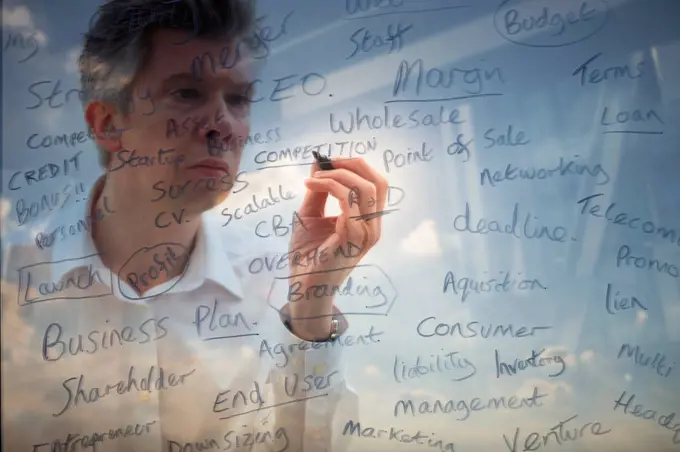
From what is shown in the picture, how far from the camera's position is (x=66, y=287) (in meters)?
1.06

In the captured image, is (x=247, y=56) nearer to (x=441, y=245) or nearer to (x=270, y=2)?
(x=270, y=2)

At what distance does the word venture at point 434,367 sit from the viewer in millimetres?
1063

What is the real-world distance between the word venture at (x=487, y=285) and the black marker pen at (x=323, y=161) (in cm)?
34

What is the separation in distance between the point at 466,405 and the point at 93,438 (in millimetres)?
791

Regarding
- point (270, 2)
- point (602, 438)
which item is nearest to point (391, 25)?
point (270, 2)

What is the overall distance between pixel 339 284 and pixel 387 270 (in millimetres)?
106

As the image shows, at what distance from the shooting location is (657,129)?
1102 millimetres

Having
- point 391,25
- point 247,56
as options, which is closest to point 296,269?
point 247,56

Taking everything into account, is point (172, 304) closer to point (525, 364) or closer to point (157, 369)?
point (157, 369)

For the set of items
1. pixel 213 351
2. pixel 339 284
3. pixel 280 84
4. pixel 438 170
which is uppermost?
pixel 280 84

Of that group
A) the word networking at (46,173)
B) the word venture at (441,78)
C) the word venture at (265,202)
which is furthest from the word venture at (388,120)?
the word networking at (46,173)

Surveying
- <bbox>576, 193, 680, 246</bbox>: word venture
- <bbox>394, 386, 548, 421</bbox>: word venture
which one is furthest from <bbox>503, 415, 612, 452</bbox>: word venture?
<bbox>576, 193, 680, 246</bbox>: word venture

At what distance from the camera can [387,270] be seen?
1.07 m

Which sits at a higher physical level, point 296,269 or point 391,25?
point 391,25
